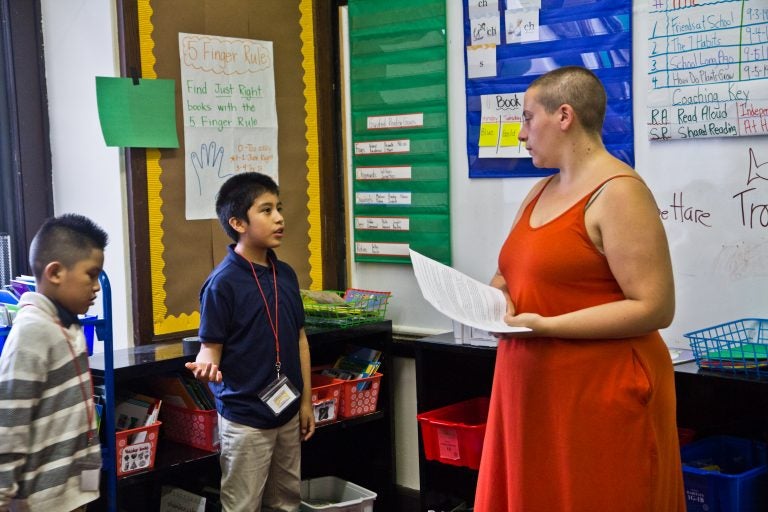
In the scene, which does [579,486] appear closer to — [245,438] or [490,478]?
[490,478]

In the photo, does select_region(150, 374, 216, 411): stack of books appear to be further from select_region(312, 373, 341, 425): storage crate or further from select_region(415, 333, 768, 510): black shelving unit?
select_region(415, 333, 768, 510): black shelving unit

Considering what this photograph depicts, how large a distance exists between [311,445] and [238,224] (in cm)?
120

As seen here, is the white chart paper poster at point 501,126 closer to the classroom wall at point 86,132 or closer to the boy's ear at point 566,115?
the boy's ear at point 566,115

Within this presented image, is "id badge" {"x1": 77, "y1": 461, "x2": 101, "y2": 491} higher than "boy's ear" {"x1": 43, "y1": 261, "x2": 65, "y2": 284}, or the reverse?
"boy's ear" {"x1": 43, "y1": 261, "x2": 65, "y2": 284}

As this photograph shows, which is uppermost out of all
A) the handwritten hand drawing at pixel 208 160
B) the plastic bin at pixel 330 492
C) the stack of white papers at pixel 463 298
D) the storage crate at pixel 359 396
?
the handwritten hand drawing at pixel 208 160

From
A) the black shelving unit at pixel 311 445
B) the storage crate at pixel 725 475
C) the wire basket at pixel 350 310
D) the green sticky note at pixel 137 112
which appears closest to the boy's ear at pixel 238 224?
Answer: the black shelving unit at pixel 311 445

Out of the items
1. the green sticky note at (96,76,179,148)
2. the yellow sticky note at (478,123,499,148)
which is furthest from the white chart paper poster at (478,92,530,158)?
the green sticky note at (96,76,179,148)

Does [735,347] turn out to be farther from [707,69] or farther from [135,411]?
[135,411]

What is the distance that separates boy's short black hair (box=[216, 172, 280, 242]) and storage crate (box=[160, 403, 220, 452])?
0.57 m

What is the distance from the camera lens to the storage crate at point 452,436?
9.41 feet

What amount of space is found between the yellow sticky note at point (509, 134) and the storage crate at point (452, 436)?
93 cm

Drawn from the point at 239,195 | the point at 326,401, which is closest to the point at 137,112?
the point at 239,195

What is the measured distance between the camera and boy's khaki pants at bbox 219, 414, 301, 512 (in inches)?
99.5

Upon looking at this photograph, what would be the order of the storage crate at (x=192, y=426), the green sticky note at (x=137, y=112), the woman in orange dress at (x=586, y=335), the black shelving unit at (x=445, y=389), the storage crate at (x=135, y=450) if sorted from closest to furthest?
1. the woman in orange dress at (x=586, y=335)
2. the storage crate at (x=135, y=450)
3. the storage crate at (x=192, y=426)
4. the green sticky note at (x=137, y=112)
5. the black shelving unit at (x=445, y=389)
